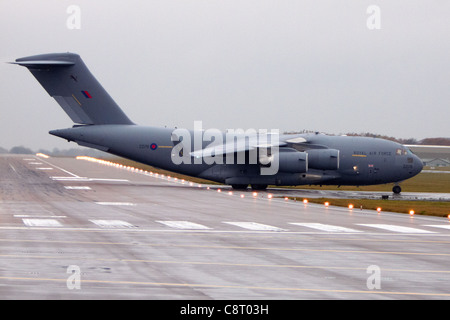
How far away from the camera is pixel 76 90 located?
50812 mm

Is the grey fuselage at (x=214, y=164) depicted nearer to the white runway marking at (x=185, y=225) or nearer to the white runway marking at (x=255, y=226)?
the white runway marking at (x=255, y=226)

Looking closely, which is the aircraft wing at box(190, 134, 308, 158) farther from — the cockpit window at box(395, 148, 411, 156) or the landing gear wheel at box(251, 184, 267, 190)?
the cockpit window at box(395, 148, 411, 156)

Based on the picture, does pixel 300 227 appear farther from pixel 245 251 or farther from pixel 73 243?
pixel 73 243

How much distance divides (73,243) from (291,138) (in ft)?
111

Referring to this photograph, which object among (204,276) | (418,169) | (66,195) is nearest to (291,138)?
(418,169)

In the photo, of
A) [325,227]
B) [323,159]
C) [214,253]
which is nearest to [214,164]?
[323,159]

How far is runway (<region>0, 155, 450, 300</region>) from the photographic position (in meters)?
13.1

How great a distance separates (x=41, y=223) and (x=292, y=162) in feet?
89.5

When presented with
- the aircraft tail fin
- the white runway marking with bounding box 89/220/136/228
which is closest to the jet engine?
the aircraft tail fin

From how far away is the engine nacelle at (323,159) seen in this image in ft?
164

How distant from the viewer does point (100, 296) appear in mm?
12070

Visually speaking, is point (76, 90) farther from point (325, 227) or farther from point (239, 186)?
point (325, 227)

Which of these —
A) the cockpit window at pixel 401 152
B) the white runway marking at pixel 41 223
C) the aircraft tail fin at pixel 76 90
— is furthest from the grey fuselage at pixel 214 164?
the white runway marking at pixel 41 223
